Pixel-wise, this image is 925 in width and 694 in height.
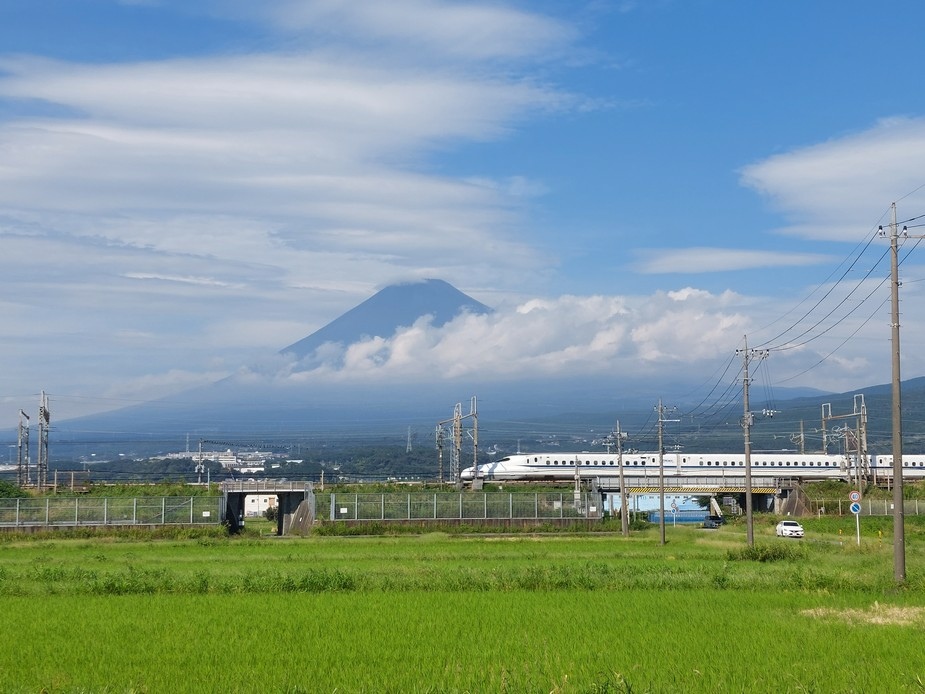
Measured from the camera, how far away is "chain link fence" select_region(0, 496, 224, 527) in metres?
44.4

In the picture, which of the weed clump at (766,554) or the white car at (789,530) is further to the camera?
the white car at (789,530)

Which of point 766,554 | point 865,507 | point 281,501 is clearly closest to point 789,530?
point 865,507

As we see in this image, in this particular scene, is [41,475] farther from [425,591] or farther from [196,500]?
[425,591]

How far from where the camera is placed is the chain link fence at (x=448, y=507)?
48.4 m

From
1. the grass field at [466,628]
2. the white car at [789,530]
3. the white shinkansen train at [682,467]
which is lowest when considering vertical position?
the white car at [789,530]

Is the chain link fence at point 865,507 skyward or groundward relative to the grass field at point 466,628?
groundward

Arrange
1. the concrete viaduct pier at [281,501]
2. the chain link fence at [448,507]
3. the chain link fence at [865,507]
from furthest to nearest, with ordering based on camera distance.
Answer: the chain link fence at [865,507], the concrete viaduct pier at [281,501], the chain link fence at [448,507]

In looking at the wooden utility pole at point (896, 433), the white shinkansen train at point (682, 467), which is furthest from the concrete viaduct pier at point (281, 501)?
the wooden utility pole at point (896, 433)

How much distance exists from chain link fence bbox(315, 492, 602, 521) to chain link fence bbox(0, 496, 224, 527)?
558 centimetres

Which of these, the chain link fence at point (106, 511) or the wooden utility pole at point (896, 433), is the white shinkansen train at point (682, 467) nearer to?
the chain link fence at point (106, 511)

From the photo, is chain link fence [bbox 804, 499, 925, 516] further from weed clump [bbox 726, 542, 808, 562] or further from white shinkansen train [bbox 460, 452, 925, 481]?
weed clump [bbox 726, 542, 808, 562]

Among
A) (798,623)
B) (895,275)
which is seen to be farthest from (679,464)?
(798,623)

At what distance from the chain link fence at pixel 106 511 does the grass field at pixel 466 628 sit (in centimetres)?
1553

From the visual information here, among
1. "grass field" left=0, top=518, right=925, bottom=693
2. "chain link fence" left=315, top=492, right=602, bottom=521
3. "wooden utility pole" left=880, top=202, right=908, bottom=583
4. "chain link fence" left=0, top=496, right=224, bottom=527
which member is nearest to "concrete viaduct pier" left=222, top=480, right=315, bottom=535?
"chain link fence" left=315, top=492, right=602, bottom=521
